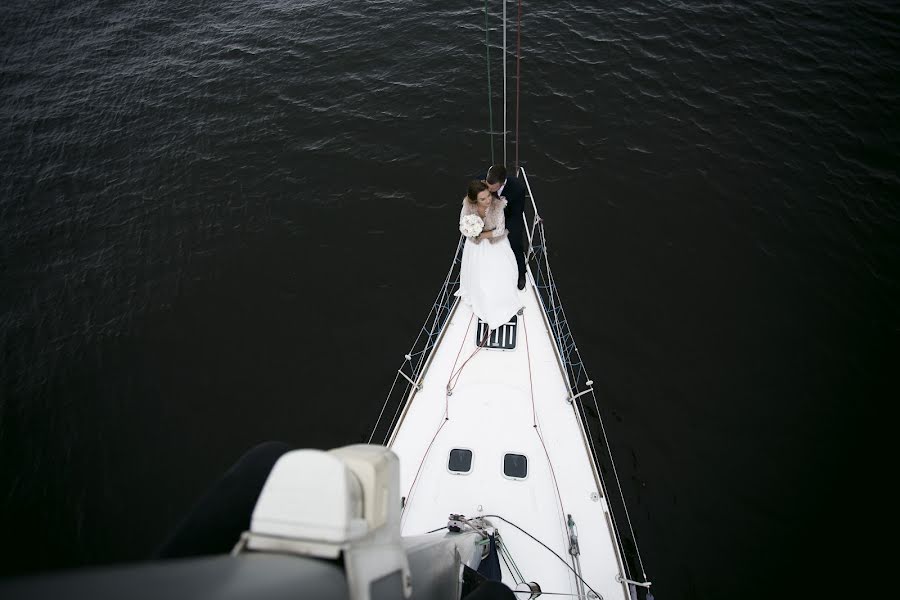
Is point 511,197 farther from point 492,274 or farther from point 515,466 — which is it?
point 515,466

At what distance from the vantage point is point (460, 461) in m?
6.34

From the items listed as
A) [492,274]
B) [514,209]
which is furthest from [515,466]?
[514,209]

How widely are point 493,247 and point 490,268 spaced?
1.15 ft

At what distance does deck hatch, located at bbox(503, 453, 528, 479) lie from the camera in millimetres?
6184

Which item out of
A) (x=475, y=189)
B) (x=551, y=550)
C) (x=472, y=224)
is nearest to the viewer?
(x=551, y=550)

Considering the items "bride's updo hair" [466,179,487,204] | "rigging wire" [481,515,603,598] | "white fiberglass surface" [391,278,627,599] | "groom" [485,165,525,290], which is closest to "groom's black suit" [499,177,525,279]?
"groom" [485,165,525,290]

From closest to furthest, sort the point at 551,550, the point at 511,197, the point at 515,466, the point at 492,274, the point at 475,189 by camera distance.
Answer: the point at 551,550
the point at 475,189
the point at 515,466
the point at 511,197
the point at 492,274

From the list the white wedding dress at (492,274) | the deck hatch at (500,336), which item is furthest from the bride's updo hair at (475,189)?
the deck hatch at (500,336)

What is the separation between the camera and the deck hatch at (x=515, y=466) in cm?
618

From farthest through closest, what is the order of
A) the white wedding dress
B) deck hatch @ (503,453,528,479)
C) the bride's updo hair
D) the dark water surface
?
the dark water surface < the white wedding dress < deck hatch @ (503,453,528,479) < the bride's updo hair

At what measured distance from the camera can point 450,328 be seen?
25.8 feet

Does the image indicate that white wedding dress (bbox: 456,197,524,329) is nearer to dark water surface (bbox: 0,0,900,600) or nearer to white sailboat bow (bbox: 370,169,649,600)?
white sailboat bow (bbox: 370,169,649,600)

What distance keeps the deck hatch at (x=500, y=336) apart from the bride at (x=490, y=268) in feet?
0.88

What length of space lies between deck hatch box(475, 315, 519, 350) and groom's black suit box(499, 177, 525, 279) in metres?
1.08
